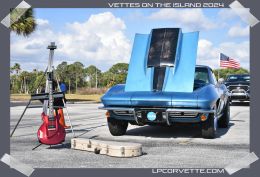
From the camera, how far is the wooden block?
20.9 feet

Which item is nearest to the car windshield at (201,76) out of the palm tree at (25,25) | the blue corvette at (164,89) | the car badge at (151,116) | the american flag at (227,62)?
the blue corvette at (164,89)

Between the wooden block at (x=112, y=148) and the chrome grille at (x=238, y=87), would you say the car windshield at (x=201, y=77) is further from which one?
the chrome grille at (x=238, y=87)

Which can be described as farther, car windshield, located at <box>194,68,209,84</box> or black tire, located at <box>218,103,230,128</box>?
black tire, located at <box>218,103,230,128</box>

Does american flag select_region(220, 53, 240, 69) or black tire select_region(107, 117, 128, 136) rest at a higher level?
american flag select_region(220, 53, 240, 69)

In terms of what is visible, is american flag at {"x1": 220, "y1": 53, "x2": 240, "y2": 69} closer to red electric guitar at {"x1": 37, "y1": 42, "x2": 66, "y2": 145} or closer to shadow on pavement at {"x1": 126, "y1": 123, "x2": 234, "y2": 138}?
shadow on pavement at {"x1": 126, "y1": 123, "x2": 234, "y2": 138}

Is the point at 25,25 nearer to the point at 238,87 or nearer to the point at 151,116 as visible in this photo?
the point at 238,87

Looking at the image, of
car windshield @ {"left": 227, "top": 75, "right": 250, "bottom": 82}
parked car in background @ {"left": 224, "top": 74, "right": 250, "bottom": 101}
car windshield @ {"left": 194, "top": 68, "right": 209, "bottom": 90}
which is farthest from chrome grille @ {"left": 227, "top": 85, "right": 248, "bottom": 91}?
car windshield @ {"left": 194, "top": 68, "right": 209, "bottom": 90}

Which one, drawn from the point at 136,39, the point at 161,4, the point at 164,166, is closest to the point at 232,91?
the point at 136,39

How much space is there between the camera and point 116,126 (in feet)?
29.3

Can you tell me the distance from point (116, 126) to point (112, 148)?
8.06 ft

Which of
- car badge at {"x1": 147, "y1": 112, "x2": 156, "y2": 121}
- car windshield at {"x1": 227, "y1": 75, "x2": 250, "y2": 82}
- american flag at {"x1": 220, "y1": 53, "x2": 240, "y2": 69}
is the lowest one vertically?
car badge at {"x1": 147, "y1": 112, "x2": 156, "y2": 121}

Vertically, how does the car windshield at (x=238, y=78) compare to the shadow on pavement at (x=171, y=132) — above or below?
above

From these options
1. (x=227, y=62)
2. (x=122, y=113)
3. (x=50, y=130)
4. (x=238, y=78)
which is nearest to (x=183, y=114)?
(x=122, y=113)

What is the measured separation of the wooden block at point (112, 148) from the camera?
6383 millimetres
